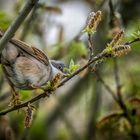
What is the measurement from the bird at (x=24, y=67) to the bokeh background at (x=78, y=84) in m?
0.25

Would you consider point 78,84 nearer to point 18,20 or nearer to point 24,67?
point 24,67

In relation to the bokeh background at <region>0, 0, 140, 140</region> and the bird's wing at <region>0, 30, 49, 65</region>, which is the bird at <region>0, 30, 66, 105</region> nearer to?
the bird's wing at <region>0, 30, 49, 65</region>

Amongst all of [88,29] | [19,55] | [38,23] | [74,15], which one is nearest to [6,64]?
[19,55]

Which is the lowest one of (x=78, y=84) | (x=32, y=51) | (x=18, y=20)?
(x=18, y=20)

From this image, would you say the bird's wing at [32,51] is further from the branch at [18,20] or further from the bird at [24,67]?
the branch at [18,20]

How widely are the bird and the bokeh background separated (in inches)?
9.9

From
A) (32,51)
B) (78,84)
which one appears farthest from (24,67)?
(78,84)

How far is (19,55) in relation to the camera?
144 inches

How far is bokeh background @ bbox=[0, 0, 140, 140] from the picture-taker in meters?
4.50

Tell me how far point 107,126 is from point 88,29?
1.84 meters

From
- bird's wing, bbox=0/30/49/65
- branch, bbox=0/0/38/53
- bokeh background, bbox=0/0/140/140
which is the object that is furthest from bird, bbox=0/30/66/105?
branch, bbox=0/0/38/53

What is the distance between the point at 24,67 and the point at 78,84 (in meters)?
2.80

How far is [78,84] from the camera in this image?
6.45m

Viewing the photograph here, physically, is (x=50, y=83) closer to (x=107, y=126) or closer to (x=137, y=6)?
(x=107, y=126)
